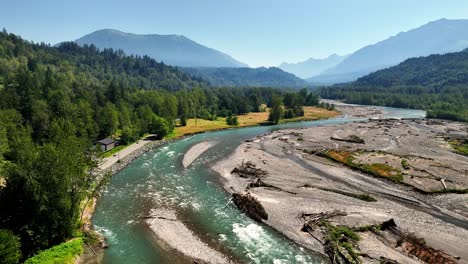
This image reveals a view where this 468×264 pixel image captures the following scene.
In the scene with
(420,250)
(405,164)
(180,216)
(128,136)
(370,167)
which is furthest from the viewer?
(128,136)

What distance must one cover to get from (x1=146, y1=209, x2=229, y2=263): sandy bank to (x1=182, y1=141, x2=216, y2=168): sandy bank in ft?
100

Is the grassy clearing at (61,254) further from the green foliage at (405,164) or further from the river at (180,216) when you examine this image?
the green foliage at (405,164)

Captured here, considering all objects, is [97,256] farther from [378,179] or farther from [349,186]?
[378,179]

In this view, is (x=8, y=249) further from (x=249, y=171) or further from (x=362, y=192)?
(x=362, y=192)

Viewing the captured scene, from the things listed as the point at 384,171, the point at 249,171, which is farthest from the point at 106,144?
the point at 384,171

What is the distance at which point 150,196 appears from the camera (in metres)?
59.1

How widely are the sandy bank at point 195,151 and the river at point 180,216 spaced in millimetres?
1868

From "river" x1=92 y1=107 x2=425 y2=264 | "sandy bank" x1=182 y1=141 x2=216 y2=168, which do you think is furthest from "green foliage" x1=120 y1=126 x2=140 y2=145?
"sandy bank" x1=182 y1=141 x2=216 y2=168

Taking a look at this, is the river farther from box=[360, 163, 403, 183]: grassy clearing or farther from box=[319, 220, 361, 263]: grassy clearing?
box=[360, 163, 403, 183]: grassy clearing

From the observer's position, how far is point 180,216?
50781 mm

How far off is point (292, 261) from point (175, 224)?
57.7 ft

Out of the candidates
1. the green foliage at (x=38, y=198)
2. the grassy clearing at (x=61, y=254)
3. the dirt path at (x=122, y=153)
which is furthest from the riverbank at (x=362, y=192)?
the green foliage at (x=38, y=198)

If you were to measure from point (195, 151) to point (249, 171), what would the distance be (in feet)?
86.5

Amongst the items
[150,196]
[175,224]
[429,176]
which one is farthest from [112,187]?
[429,176]
